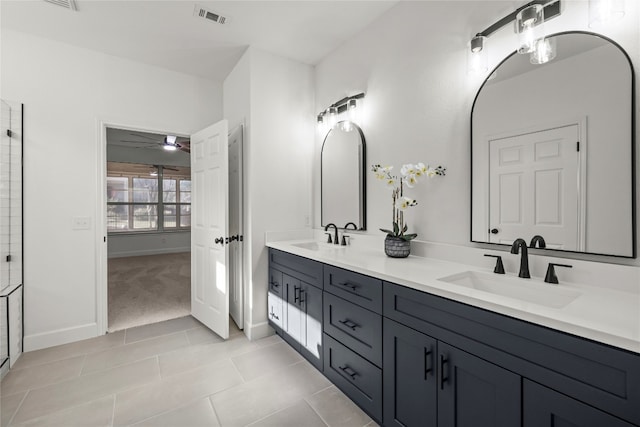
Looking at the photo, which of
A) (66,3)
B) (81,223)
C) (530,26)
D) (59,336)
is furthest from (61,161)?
(530,26)

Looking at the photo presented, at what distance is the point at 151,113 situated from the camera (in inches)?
124

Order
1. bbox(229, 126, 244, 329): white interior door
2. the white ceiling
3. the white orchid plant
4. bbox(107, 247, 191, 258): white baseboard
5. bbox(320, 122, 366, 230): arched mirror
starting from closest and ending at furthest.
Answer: the white orchid plant < the white ceiling < bbox(320, 122, 366, 230): arched mirror < bbox(229, 126, 244, 329): white interior door < bbox(107, 247, 191, 258): white baseboard

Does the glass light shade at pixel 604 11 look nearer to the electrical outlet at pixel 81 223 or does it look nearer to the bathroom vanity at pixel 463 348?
the bathroom vanity at pixel 463 348

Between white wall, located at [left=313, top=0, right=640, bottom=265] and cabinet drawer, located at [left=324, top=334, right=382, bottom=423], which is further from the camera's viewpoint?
white wall, located at [left=313, top=0, right=640, bottom=265]

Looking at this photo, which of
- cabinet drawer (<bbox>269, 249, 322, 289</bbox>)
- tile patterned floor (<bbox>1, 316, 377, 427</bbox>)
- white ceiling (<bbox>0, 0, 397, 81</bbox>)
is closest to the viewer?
tile patterned floor (<bbox>1, 316, 377, 427</bbox>)

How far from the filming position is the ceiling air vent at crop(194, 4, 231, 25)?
226cm

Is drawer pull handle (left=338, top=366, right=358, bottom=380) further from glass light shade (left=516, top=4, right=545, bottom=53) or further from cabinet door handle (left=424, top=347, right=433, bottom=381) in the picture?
glass light shade (left=516, top=4, right=545, bottom=53)

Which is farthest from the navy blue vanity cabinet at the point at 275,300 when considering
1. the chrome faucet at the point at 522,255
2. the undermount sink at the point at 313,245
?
the chrome faucet at the point at 522,255

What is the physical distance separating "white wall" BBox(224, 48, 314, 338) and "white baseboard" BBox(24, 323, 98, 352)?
4.99 feet

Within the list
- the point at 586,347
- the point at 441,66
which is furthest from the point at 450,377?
the point at 441,66

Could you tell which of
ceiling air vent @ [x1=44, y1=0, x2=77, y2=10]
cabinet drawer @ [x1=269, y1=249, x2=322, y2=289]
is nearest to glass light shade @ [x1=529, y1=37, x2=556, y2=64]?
cabinet drawer @ [x1=269, y1=249, x2=322, y2=289]

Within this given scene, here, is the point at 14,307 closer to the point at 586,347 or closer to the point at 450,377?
the point at 450,377

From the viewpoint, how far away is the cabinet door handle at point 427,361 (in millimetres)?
1298

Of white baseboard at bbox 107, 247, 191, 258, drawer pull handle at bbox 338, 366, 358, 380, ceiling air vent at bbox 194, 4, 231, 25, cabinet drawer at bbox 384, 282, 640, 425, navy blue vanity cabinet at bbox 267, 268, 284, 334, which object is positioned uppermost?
ceiling air vent at bbox 194, 4, 231, 25
